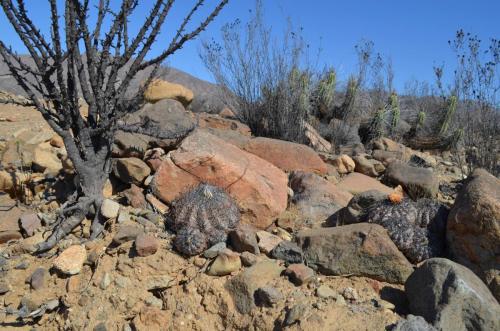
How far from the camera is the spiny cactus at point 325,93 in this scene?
870cm

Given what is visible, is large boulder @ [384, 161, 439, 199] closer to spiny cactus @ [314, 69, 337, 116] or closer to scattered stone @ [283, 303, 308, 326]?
scattered stone @ [283, 303, 308, 326]

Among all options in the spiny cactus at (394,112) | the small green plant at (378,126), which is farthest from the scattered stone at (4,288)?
the spiny cactus at (394,112)

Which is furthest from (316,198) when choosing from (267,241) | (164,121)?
(164,121)

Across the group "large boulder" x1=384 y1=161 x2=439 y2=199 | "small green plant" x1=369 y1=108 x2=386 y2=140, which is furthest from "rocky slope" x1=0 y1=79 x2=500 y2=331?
"small green plant" x1=369 y1=108 x2=386 y2=140

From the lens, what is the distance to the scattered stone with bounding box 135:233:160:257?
3.68 metres

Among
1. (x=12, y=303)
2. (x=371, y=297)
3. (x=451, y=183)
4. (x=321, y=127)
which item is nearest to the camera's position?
(x=371, y=297)

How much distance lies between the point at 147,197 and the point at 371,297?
2.21 m

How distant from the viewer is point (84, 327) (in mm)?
3402

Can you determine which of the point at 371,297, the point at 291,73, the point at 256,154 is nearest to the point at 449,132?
the point at 291,73

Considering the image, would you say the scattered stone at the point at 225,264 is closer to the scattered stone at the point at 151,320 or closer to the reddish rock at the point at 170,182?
the scattered stone at the point at 151,320

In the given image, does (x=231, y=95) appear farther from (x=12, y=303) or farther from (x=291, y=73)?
(x=12, y=303)

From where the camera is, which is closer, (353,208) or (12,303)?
(12,303)

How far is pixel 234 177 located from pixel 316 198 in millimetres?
890

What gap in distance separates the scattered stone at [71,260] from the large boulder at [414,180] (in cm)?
338
